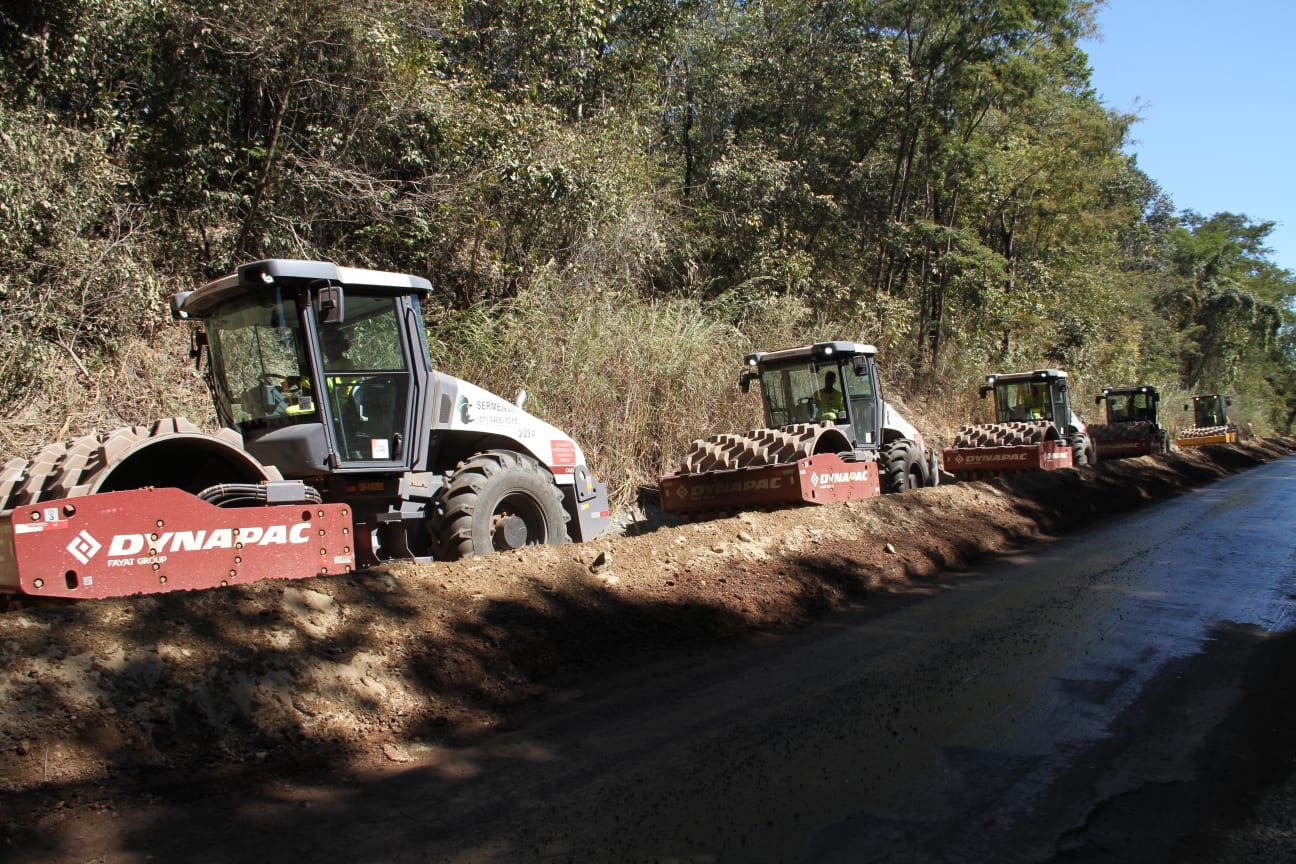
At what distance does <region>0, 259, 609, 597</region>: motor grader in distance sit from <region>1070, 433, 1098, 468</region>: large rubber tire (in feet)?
50.3

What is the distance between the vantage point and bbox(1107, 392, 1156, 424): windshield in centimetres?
2834

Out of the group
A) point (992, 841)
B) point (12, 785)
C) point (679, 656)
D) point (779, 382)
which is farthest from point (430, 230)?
point (992, 841)

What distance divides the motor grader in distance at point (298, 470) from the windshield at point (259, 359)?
1cm

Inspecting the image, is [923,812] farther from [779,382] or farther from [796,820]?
[779,382]

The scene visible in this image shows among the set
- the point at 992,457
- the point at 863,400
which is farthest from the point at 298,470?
the point at 992,457

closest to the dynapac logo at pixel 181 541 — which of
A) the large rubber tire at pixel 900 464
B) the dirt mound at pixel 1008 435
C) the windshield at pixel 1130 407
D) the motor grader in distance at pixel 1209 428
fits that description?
the large rubber tire at pixel 900 464

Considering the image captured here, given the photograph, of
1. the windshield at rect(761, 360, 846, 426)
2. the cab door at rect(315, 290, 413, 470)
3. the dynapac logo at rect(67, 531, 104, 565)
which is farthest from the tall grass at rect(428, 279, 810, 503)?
the dynapac logo at rect(67, 531, 104, 565)

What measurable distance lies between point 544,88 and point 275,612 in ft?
49.4

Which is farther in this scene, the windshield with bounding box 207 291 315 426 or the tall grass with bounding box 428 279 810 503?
the tall grass with bounding box 428 279 810 503

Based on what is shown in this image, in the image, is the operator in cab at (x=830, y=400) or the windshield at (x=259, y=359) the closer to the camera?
the windshield at (x=259, y=359)

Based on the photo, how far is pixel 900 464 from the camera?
1424 cm

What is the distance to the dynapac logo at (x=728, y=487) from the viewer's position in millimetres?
11609

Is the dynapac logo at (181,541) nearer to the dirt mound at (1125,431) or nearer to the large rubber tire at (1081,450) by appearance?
the large rubber tire at (1081,450)

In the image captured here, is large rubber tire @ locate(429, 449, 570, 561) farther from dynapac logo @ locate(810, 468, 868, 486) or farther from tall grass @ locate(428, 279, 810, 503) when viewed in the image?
tall grass @ locate(428, 279, 810, 503)
